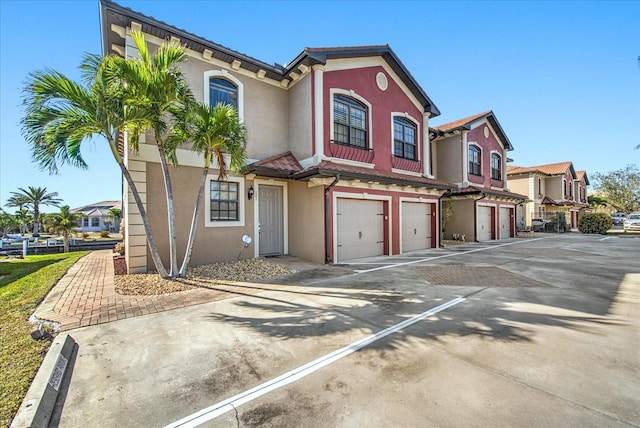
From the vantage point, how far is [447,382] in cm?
279

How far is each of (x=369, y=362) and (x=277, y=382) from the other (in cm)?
107

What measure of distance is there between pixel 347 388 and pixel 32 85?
7.91 meters

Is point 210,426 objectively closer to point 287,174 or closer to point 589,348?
point 589,348

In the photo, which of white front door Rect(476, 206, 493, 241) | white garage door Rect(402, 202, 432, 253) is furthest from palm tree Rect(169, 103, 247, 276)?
white front door Rect(476, 206, 493, 241)

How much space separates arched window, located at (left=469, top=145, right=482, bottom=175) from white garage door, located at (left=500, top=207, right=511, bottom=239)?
3920 mm

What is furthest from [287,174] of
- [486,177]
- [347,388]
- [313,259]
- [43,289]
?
[486,177]

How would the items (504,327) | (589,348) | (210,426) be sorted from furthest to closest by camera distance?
1. (504,327)
2. (589,348)
3. (210,426)

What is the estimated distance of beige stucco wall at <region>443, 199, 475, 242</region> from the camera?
56.4ft

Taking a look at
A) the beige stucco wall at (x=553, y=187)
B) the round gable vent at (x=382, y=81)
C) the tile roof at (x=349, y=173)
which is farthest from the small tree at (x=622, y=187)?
the round gable vent at (x=382, y=81)

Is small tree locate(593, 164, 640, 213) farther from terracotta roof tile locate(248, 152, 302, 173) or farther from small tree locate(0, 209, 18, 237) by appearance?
small tree locate(0, 209, 18, 237)

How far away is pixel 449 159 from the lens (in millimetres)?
17672

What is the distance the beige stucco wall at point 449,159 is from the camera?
56.2ft

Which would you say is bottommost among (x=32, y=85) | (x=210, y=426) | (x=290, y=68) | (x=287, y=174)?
(x=210, y=426)

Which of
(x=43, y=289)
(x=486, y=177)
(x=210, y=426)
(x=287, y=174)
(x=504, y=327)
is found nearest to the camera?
(x=210, y=426)
